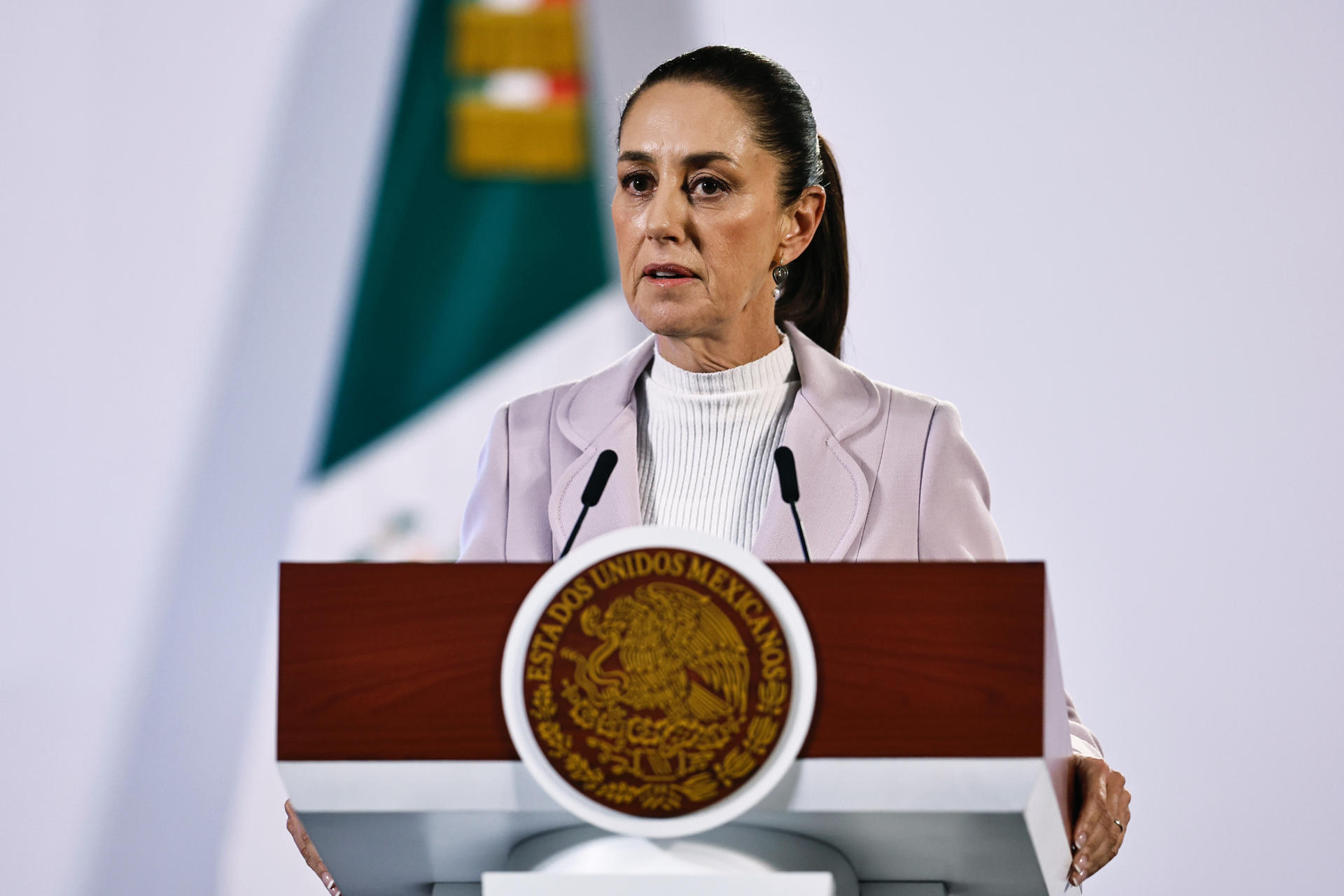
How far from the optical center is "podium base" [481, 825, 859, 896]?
100 centimetres

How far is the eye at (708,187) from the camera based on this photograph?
5.97 feet

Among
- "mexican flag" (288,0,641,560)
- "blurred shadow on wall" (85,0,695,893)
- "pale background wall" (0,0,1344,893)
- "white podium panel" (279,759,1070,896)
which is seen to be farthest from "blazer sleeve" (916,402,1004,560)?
"mexican flag" (288,0,641,560)

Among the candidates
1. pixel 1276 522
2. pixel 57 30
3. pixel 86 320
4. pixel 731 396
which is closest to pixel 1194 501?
pixel 1276 522

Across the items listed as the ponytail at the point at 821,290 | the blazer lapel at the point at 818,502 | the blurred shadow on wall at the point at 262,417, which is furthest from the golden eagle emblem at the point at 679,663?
the blurred shadow on wall at the point at 262,417

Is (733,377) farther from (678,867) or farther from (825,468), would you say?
(678,867)

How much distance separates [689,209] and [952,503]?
1.55ft

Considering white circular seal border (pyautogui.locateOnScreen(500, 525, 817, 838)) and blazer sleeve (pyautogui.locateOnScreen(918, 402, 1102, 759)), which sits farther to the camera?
blazer sleeve (pyautogui.locateOnScreen(918, 402, 1102, 759))

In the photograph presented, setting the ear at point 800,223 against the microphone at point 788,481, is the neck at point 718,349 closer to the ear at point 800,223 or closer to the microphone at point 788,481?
the ear at point 800,223

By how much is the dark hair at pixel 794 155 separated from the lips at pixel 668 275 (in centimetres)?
20

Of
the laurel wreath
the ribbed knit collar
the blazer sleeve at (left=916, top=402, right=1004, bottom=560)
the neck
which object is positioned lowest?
the laurel wreath

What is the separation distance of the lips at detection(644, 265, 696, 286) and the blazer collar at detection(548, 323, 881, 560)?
18 cm

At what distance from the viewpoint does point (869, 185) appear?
281cm

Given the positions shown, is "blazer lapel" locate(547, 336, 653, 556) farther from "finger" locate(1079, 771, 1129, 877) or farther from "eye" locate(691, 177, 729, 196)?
"finger" locate(1079, 771, 1129, 877)

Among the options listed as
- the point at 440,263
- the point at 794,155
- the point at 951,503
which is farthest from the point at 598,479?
the point at 440,263
